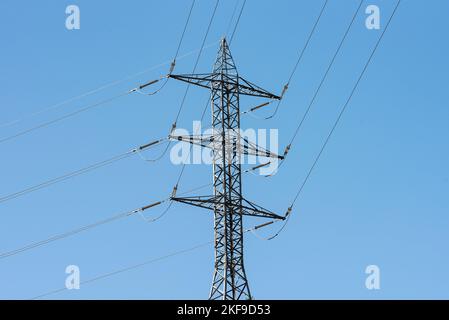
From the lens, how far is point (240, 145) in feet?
153
